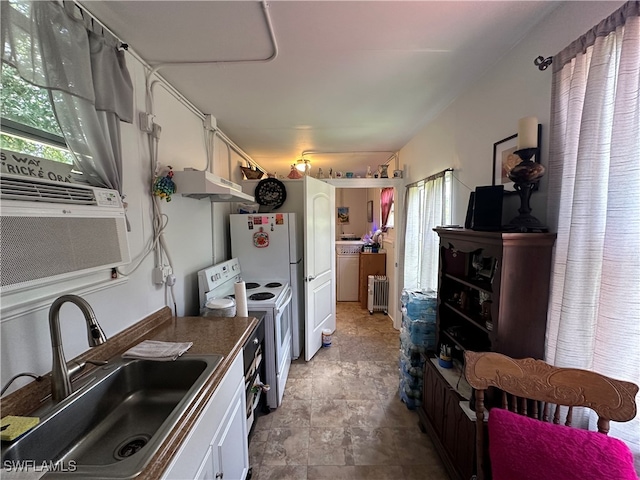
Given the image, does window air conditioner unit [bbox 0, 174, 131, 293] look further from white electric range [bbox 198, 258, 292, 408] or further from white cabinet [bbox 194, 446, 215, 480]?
white electric range [bbox 198, 258, 292, 408]

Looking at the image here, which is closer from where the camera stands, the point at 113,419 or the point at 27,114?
the point at 27,114

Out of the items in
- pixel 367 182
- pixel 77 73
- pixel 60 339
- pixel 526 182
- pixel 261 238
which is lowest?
pixel 60 339

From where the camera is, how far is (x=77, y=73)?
103 cm

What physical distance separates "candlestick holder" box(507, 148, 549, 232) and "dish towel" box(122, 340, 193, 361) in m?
1.65

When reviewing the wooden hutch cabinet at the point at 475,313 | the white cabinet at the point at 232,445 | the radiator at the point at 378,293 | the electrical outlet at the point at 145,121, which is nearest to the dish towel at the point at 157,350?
the white cabinet at the point at 232,445

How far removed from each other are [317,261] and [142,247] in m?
1.78

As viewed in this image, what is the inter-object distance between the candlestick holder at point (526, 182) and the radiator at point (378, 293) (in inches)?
122

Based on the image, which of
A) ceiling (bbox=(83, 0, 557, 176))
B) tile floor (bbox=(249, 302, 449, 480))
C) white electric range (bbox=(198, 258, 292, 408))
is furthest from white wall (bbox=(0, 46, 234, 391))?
tile floor (bbox=(249, 302, 449, 480))

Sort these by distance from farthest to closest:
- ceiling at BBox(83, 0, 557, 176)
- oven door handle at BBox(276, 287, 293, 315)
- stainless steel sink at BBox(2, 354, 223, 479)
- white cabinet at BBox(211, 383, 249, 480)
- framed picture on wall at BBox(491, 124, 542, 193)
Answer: oven door handle at BBox(276, 287, 293, 315)
framed picture on wall at BBox(491, 124, 542, 193)
ceiling at BBox(83, 0, 557, 176)
white cabinet at BBox(211, 383, 249, 480)
stainless steel sink at BBox(2, 354, 223, 479)

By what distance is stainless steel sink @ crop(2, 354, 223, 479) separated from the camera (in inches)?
26.7

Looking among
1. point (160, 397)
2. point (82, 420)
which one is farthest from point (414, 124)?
point (82, 420)

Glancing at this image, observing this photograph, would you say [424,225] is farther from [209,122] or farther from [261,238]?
[209,122]

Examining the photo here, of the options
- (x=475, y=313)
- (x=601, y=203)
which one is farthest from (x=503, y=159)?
(x=475, y=313)

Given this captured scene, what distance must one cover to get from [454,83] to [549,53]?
0.65 m
